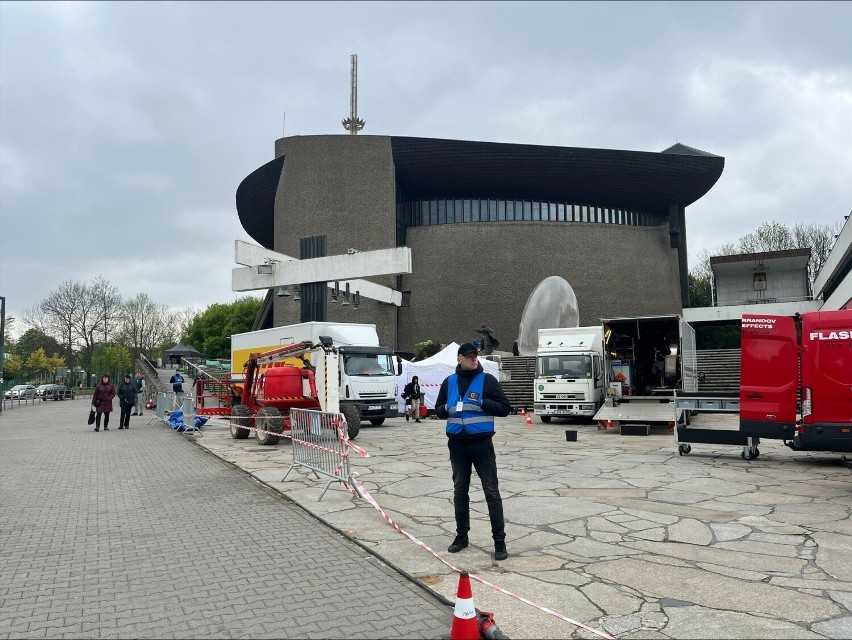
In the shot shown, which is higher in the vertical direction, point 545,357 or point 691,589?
point 545,357

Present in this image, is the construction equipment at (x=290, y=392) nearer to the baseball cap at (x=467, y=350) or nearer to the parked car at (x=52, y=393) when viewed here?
the baseball cap at (x=467, y=350)

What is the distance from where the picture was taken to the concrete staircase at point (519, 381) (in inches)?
1097

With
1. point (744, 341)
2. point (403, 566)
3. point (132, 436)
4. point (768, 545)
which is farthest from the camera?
point (132, 436)

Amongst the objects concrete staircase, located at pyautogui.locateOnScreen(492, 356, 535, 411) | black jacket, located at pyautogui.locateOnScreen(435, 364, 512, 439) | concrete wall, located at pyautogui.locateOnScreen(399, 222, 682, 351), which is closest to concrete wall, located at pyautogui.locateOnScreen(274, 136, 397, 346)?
Result: concrete wall, located at pyautogui.locateOnScreen(399, 222, 682, 351)

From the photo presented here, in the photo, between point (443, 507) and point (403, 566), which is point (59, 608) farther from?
point (443, 507)

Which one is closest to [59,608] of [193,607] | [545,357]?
[193,607]

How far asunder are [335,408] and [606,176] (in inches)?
1661

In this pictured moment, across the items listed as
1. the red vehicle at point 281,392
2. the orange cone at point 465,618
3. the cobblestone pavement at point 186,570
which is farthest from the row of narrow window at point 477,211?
the orange cone at point 465,618

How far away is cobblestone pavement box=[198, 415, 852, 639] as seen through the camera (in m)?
4.27

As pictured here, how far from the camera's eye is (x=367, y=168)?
47969 mm

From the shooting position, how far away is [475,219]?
52938 millimetres

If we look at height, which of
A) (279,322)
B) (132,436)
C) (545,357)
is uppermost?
(279,322)

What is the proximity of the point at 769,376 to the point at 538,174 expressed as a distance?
41.5 m

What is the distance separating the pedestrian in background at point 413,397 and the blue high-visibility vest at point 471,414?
1768cm
